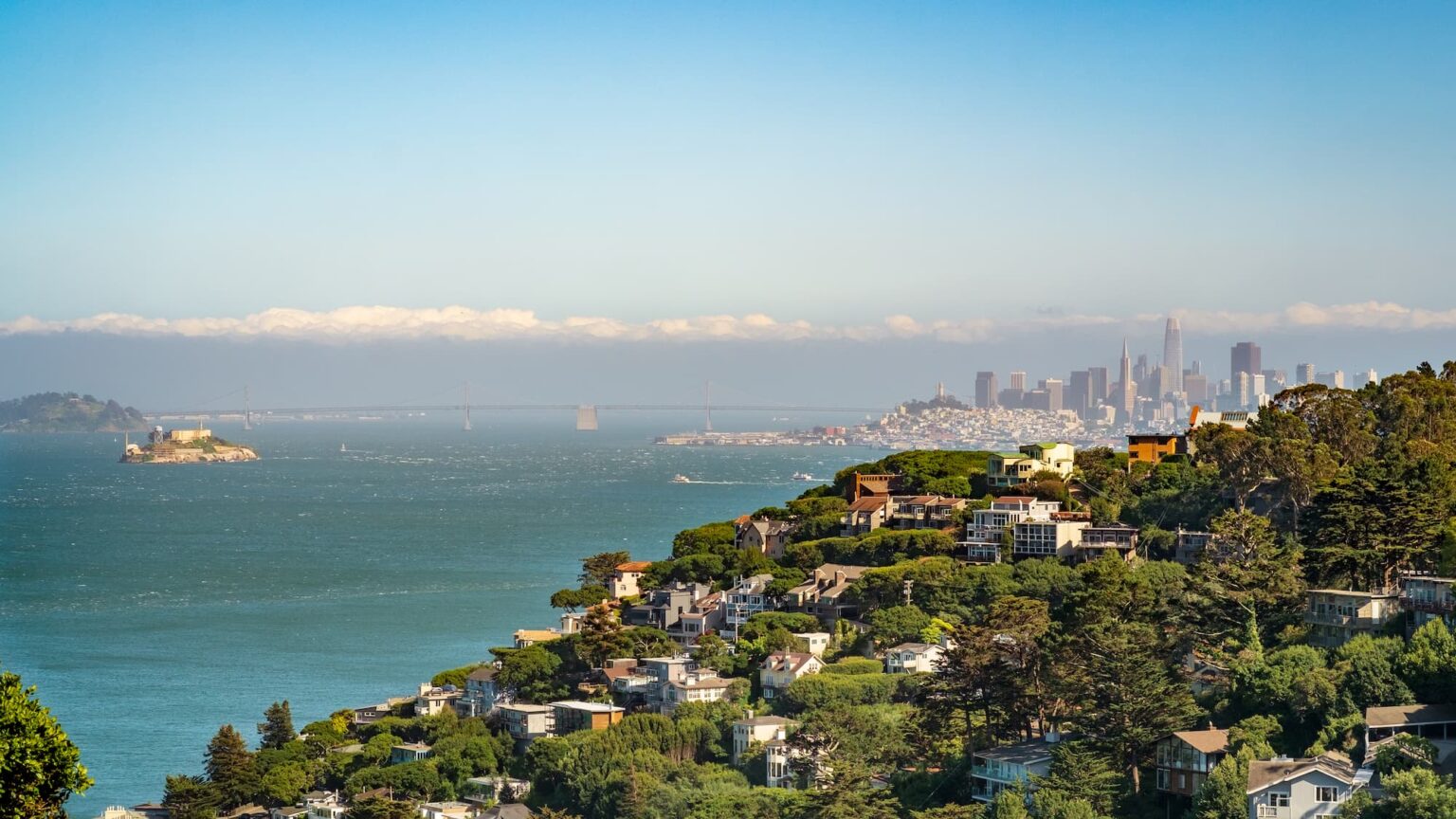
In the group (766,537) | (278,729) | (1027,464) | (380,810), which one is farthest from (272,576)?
(380,810)

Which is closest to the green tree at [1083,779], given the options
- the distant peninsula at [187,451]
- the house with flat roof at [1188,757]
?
the house with flat roof at [1188,757]

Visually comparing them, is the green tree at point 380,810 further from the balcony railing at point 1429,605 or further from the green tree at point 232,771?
the balcony railing at point 1429,605

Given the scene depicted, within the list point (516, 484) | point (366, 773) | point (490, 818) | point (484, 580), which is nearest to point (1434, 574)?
point (490, 818)

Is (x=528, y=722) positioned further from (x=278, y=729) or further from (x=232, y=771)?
(x=232, y=771)

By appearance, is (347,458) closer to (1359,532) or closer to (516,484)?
(516,484)

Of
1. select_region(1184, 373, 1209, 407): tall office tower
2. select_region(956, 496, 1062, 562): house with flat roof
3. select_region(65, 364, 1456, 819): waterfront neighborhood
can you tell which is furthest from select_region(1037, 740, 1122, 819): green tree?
select_region(1184, 373, 1209, 407): tall office tower

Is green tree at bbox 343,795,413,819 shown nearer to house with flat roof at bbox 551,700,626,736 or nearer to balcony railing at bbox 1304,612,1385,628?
house with flat roof at bbox 551,700,626,736
